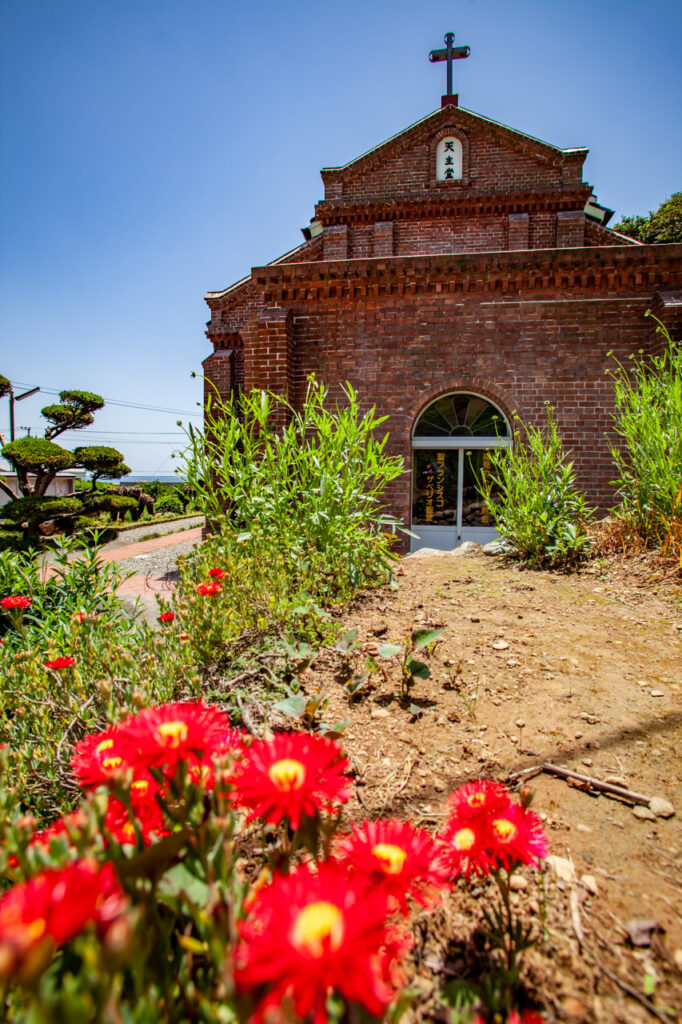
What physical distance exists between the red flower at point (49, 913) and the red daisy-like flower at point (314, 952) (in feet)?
0.53

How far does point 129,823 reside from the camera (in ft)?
2.65

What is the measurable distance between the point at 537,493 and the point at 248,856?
4252 mm

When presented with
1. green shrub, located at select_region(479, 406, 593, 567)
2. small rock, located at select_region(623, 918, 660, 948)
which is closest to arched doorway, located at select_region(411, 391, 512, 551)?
green shrub, located at select_region(479, 406, 593, 567)

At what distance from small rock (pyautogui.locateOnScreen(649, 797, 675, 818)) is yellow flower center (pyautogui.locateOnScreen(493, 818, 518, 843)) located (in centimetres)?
78

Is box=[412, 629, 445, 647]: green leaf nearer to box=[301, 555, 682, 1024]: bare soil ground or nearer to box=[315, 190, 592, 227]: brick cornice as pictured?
box=[301, 555, 682, 1024]: bare soil ground

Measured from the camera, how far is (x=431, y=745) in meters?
1.77

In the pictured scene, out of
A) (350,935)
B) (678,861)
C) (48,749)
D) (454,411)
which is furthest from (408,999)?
(454,411)

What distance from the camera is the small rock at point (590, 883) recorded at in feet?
3.69

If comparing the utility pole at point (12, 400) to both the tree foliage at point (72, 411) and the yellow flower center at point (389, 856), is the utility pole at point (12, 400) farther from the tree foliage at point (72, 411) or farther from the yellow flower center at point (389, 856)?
the yellow flower center at point (389, 856)

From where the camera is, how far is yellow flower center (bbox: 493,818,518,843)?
2.98 ft

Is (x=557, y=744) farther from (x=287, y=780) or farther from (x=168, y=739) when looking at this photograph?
(x=168, y=739)

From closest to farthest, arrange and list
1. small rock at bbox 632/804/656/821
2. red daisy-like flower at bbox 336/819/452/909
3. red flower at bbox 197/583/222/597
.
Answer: red daisy-like flower at bbox 336/819/452/909 → small rock at bbox 632/804/656/821 → red flower at bbox 197/583/222/597

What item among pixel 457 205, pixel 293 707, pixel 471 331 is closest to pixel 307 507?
pixel 293 707

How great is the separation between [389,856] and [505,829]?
0.29 meters
